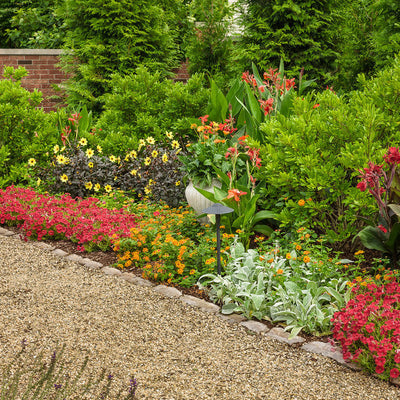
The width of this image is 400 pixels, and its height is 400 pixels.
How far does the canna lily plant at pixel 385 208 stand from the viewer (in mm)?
3281

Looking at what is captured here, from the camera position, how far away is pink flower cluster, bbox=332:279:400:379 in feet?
8.40

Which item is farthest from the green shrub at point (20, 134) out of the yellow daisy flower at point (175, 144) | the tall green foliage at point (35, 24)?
the tall green foliage at point (35, 24)

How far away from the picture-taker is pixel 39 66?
1010 cm

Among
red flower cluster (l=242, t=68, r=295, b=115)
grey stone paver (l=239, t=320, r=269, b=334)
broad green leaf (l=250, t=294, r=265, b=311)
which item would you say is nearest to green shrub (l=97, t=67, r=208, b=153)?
red flower cluster (l=242, t=68, r=295, b=115)

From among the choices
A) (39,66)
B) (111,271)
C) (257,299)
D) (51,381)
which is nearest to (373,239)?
(257,299)

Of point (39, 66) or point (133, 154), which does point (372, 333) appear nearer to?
point (133, 154)

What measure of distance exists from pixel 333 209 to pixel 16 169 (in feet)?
13.7

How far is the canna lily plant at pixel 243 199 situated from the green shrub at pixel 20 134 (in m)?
2.93

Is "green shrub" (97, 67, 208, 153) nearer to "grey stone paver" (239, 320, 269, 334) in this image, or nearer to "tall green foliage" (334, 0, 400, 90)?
"tall green foliage" (334, 0, 400, 90)

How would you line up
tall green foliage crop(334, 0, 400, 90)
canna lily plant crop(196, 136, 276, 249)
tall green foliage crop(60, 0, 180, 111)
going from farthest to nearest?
1. tall green foliage crop(60, 0, 180, 111)
2. tall green foliage crop(334, 0, 400, 90)
3. canna lily plant crop(196, 136, 276, 249)

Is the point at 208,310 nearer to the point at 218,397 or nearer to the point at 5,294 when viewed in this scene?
the point at 218,397

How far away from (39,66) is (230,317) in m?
8.43

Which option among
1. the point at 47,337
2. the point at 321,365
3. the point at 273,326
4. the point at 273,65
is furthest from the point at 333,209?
the point at 273,65

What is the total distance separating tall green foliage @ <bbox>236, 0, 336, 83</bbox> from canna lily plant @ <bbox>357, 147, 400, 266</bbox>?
4.40 meters
